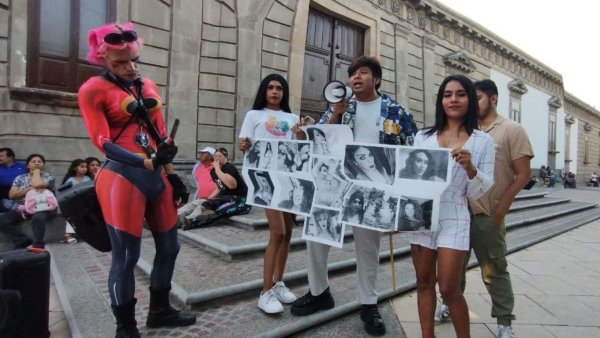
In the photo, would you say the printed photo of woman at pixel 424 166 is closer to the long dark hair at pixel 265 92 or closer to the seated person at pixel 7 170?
the long dark hair at pixel 265 92

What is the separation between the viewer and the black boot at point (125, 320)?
239cm

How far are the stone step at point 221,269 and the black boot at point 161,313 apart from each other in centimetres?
35

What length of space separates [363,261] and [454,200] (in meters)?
0.93

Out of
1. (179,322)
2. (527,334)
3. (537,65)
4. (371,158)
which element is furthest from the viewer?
(537,65)

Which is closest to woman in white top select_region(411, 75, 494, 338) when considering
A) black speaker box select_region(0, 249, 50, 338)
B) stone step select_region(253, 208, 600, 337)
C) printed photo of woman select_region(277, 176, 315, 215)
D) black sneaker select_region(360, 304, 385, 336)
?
black sneaker select_region(360, 304, 385, 336)

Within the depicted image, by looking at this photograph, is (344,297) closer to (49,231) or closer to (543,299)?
(543,299)

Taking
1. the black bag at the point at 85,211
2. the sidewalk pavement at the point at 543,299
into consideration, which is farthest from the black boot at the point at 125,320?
the sidewalk pavement at the point at 543,299

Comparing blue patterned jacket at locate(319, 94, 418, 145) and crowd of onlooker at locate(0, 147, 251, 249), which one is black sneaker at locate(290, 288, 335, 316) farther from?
crowd of onlooker at locate(0, 147, 251, 249)

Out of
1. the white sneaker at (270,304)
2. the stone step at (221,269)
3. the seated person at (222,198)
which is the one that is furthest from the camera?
the seated person at (222,198)

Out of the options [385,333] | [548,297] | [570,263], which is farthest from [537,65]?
[385,333]

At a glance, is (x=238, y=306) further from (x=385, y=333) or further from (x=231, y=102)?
(x=231, y=102)

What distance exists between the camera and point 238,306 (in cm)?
330

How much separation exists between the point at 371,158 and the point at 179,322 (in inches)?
77.0

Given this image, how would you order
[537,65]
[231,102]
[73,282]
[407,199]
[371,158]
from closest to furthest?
1. [407,199]
2. [371,158]
3. [73,282]
4. [231,102]
5. [537,65]
